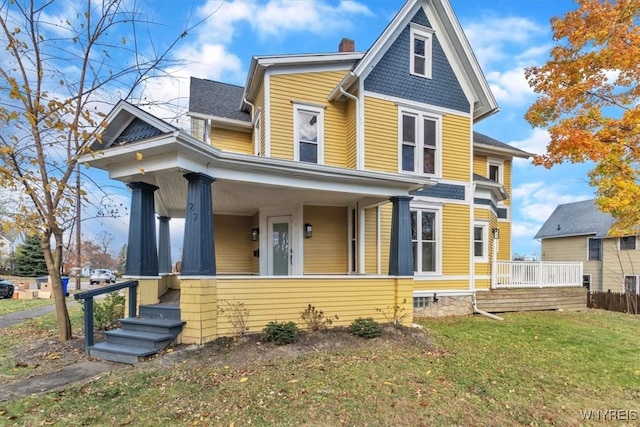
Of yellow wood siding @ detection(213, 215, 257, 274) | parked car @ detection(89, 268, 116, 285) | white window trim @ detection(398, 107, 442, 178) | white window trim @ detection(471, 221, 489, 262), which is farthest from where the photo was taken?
parked car @ detection(89, 268, 116, 285)

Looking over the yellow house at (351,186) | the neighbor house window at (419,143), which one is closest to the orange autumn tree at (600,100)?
the yellow house at (351,186)

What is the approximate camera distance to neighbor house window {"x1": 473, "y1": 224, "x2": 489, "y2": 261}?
1229cm

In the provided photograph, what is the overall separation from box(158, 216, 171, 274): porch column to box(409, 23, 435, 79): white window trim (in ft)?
28.8

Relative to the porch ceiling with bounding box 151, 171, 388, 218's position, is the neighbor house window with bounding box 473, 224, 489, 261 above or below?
below

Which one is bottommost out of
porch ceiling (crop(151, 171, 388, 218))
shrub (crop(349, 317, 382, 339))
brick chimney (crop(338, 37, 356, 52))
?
shrub (crop(349, 317, 382, 339))

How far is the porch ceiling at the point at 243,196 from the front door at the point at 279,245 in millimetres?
544

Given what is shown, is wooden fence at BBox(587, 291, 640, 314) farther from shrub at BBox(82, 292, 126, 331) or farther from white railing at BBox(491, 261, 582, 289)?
shrub at BBox(82, 292, 126, 331)

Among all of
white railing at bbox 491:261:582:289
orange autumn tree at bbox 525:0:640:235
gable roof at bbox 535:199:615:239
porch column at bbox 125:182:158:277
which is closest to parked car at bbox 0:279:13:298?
porch column at bbox 125:182:158:277

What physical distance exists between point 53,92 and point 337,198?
6.06 metres

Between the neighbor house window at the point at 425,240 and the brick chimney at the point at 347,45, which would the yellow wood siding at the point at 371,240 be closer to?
the neighbor house window at the point at 425,240

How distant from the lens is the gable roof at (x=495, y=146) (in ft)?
47.6

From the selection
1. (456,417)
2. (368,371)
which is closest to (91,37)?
(368,371)

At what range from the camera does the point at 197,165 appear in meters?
6.00

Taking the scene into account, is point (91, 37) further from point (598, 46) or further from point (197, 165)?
point (598, 46)
